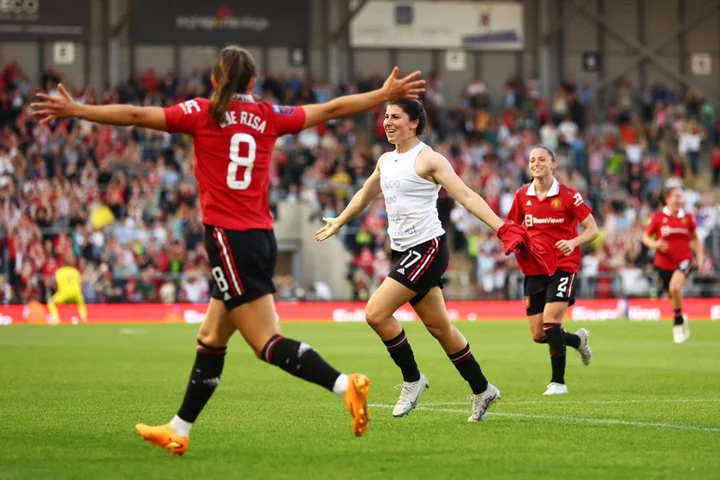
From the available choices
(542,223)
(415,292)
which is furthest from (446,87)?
(415,292)

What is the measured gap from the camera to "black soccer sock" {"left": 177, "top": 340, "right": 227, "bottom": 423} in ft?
27.2

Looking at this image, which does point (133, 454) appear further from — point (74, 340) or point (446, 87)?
point (446, 87)

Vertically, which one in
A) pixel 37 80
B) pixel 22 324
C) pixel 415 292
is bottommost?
pixel 22 324

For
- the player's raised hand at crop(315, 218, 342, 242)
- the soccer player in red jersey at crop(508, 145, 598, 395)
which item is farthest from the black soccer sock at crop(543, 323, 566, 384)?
the player's raised hand at crop(315, 218, 342, 242)

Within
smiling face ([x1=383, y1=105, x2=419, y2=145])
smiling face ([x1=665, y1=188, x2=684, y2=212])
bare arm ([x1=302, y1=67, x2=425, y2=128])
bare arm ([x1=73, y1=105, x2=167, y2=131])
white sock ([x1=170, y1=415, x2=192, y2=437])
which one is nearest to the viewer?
bare arm ([x1=73, y1=105, x2=167, y2=131])

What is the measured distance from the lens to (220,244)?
26.1ft

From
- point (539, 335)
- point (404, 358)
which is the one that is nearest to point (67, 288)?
point (539, 335)

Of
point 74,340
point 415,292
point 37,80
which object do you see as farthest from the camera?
point 37,80

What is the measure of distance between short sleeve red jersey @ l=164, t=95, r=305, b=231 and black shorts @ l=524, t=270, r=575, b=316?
228 inches

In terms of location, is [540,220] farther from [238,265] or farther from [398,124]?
[238,265]

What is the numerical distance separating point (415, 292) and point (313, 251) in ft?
88.0

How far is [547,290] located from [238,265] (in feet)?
20.0

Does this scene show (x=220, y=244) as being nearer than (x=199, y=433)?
Yes

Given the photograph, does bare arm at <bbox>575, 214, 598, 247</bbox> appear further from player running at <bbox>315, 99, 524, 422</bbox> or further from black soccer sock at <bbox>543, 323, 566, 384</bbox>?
player running at <bbox>315, 99, 524, 422</bbox>
